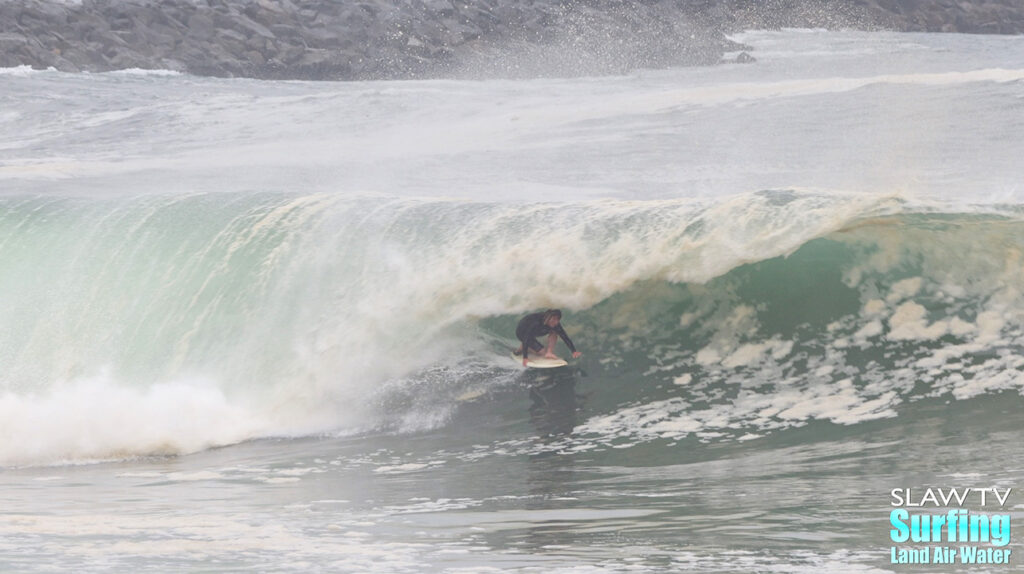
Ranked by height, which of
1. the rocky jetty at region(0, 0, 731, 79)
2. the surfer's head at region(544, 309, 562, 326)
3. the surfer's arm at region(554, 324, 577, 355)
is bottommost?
the surfer's arm at region(554, 324, 577, 355)

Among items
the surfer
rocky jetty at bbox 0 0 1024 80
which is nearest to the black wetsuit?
the surfer

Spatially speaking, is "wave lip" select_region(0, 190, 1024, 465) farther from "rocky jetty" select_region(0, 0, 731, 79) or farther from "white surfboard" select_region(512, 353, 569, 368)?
"rocky jetty" select_region(0, 0, 731, 79)

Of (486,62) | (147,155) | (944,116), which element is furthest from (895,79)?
(486,62)

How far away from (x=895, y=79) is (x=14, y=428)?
12.5 meters

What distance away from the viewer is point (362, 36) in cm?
3250

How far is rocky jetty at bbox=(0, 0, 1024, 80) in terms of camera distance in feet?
97.3

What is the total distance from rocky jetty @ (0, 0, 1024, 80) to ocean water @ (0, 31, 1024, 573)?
16196 mm

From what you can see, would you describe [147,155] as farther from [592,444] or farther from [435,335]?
[592,444]

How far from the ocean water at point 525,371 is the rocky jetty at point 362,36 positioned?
53.1 ft

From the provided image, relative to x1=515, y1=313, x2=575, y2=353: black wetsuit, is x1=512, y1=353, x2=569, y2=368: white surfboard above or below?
below

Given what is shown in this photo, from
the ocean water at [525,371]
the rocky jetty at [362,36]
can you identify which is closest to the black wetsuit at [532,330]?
the ocean water at [525,371]

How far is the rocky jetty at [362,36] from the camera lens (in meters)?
29.7

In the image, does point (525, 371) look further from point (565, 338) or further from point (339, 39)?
point (339, 39)

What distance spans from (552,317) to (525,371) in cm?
42
